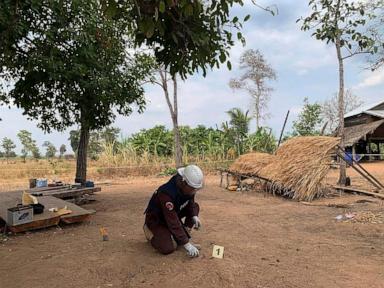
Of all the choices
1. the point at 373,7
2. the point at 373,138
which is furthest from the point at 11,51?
the point at 373,138

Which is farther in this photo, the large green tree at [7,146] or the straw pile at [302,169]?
the large green tree at [7,146]

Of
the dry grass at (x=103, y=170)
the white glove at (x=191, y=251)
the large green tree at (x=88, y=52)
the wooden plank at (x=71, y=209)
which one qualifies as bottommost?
the white glove at (x=191, y=251)

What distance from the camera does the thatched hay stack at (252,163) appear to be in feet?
38.4

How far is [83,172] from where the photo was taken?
9.98 m

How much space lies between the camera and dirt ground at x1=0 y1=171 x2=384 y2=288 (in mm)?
3758

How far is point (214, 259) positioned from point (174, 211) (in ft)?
2.13

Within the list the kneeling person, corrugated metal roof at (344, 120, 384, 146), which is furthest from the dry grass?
the kneeling person

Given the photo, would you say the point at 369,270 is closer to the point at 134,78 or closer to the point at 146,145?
the point at 134,78

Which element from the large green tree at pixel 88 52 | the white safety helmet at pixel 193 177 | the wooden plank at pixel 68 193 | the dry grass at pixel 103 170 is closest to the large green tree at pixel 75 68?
the large green tree at pixel 88 52

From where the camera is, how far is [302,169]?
9.87 meters

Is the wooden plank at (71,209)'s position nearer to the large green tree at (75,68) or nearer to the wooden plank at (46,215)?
the wooden plank at (46,215)

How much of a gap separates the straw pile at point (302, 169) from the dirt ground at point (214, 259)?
2.23 meters

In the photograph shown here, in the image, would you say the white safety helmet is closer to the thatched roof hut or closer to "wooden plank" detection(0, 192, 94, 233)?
"wooden plank" detection(0, 192, 94, 233)

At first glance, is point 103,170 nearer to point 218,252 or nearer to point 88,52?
point 88,52
